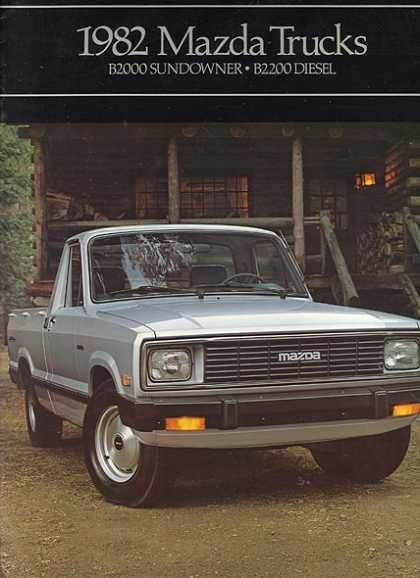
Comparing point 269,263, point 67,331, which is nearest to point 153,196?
point 269,263

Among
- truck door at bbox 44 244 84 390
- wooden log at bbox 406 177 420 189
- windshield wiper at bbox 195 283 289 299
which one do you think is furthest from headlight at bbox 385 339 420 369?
truck door at bbox 44 244 84 390

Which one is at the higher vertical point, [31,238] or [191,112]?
[191,112]

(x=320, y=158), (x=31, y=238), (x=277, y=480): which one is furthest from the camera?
(x=320, y=158)

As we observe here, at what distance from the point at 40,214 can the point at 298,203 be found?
2216mm

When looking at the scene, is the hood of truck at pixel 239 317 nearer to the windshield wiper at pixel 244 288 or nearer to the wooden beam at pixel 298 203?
the windshield wiper at pixel 244 288

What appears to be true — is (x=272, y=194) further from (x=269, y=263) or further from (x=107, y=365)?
(x=107, y=365)

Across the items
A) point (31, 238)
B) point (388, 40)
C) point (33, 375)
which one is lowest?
point (33, 375)

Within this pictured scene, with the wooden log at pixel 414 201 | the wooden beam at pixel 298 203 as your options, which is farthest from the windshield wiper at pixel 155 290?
the wooden log at pixel 414 201

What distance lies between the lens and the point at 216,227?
527 centimetres

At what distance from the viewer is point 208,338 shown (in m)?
4.02

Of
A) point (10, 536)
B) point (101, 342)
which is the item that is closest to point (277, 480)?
point (101, 342)

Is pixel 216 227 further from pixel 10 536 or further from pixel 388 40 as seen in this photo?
pixel 10 536

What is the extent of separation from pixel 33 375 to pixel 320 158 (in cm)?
288

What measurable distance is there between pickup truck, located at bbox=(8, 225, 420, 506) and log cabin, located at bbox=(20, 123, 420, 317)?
508 millimetres
